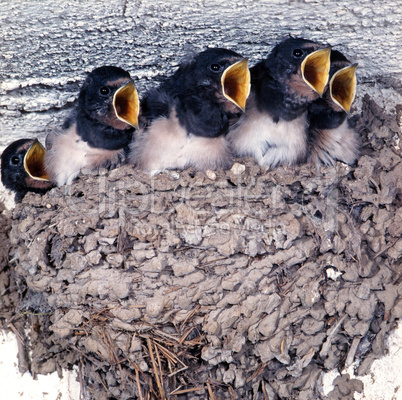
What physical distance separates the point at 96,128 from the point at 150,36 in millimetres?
428

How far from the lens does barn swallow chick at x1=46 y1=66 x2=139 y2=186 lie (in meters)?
2.16

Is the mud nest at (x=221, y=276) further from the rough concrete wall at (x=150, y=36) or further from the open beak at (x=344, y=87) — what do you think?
the rough concrete wall at (x=150, y=36)

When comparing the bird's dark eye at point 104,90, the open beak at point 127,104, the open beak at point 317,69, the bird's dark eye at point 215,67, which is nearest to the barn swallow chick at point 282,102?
the open beak at point 317,69

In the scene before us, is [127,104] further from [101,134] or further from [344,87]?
[344,87]

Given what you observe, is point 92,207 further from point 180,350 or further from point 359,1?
point 359,1

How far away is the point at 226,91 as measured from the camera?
7.18ft

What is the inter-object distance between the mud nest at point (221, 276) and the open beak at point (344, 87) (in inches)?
10.5

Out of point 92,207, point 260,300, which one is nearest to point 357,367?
point 260,300

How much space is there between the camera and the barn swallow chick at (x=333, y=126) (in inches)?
87.3

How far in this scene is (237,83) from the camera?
7.08 ft

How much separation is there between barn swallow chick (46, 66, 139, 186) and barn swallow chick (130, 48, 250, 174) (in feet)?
0.37

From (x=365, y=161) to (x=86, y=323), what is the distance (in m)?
1.27

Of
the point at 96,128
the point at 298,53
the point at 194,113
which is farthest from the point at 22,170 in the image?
the point at 298,53

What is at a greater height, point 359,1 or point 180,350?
point 359,1
